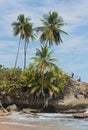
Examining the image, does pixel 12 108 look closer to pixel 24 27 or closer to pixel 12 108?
pixel 12 108

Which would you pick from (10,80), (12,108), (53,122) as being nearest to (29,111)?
(12,108)

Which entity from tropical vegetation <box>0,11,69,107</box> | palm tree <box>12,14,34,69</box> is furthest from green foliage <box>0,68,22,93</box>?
palm tree <box>12,14,34,69</box>

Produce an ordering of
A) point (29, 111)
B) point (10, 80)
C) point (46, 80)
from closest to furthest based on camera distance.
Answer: point (29, 111)
point (46, 80)
point (10, 80)

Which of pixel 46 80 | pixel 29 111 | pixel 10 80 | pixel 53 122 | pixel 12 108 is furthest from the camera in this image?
pixel 10 80

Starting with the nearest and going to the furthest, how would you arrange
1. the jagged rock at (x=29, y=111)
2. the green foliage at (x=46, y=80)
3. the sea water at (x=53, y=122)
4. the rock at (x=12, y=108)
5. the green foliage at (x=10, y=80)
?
the sea water at (x=53, y=122), the jagged rock at (x=29, y=111), the rock at (x=12, y=108), the green foliage at (x=46, y=80), the green foliage at (x=10, y=80)

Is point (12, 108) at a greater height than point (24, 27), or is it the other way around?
point (24, 27)

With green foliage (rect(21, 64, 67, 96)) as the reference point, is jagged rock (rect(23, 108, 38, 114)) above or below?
below

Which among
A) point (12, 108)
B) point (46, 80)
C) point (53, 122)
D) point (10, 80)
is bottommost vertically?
point (53, 122)

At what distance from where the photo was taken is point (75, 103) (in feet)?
167

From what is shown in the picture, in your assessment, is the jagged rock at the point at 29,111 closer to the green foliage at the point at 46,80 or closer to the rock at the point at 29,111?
the rock at the point at 29,111

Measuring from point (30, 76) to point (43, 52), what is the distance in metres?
3.75

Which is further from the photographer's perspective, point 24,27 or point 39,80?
point 24,27

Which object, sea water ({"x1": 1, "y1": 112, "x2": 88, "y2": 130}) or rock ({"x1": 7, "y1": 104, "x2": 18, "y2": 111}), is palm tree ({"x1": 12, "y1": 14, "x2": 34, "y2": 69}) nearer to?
rock ({"x1": 7, "y1": 104, "x2": 18, "y2": 111})

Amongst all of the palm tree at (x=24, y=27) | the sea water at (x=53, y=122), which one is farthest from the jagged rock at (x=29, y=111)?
the palm tree at (x=24, y=27)
